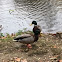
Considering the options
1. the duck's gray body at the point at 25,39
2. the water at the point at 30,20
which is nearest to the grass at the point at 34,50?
the duck's gray body at the point at 25,39

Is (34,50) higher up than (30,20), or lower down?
lower down

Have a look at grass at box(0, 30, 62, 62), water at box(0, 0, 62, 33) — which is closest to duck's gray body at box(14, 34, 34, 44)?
grass at box(0, 30, 62, 62)

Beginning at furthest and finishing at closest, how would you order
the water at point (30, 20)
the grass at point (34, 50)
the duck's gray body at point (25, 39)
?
the water at point (30, 20), the duck's gray body at point (25, 39), the grass at point (34, 50)

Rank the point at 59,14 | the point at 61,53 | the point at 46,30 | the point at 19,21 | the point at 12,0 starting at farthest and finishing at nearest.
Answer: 1. the point at 12,0
2. the point at 59,14
3. the point at 19,21
4. the point at 46,30
5. the point at 61,53

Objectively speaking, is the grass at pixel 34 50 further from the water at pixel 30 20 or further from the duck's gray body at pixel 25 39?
the water at pixel 30 20

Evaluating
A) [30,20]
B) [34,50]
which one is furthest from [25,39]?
[30,20]

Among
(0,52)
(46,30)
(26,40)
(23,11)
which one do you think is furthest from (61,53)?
(23,11)

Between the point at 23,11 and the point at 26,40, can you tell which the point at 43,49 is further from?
the point at 23,11

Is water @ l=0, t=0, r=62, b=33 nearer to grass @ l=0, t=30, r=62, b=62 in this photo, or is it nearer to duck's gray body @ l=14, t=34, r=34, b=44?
grass @ l=0, t=30, r=62, b=62

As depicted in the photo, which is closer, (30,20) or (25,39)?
(25,39)

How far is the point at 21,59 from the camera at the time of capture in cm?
530

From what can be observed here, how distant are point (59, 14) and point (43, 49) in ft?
36.8

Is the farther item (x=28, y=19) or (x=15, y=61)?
(x=28, y=19)

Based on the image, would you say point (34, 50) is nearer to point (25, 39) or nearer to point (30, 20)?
point (25, 39)
